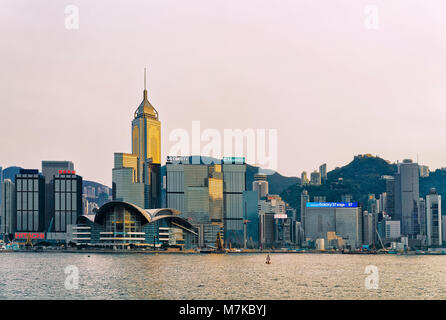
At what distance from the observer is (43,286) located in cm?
7338

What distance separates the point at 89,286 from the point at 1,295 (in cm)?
1330

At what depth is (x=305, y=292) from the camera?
68.3m
